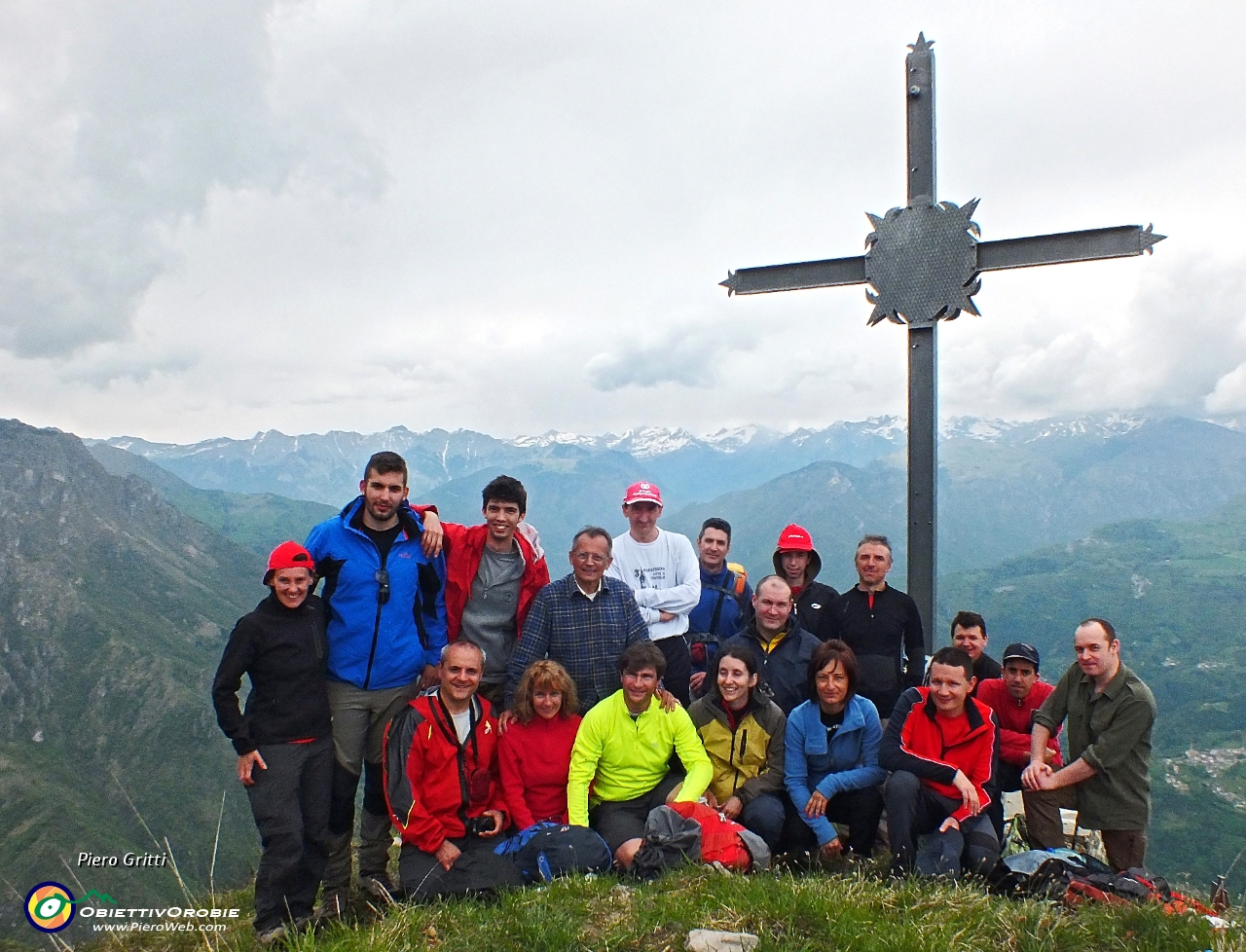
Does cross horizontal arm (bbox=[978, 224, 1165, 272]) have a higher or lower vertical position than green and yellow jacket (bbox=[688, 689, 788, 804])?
higher

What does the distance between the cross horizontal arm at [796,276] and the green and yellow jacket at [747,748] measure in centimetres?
409

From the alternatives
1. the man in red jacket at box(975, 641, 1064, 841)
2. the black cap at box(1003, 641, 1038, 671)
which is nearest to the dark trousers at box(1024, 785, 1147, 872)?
the man in red jacket at box(975, 641, 1064, 841)

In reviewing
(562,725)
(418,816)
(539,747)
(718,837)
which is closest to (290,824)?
(418,816)

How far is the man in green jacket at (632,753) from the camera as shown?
5703mm

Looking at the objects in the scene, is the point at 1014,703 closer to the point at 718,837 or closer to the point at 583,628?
the point at 718,837

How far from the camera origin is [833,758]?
589 cm

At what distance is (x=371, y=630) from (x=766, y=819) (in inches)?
132

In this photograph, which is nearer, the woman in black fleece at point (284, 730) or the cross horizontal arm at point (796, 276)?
the woman in black fleece at point (284, 730)

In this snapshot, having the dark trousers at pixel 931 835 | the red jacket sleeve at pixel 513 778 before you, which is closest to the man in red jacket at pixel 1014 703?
the dark trousers at pixel 931 835

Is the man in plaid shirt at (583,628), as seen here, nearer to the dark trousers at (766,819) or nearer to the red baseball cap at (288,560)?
the dark trousers at (766,819)

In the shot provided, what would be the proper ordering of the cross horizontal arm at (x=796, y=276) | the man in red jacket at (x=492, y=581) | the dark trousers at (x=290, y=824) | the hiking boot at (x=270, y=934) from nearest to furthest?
the hiking boot at (x=270, y=934) → the dark trousers at (x=290, y=824) → the man in red jacket at (x=492, y=581) → the cross horizontal arm at (x=796, y=276)

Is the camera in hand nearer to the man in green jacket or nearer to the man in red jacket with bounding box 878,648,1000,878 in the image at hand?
the man in green jacket

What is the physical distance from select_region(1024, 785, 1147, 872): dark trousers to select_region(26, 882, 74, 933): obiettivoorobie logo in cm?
753

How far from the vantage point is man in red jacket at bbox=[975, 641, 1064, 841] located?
6320mm
